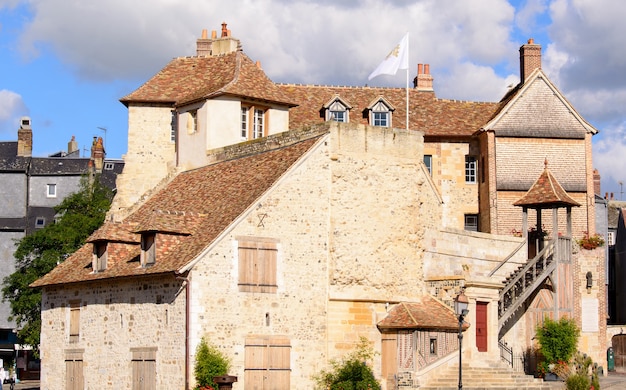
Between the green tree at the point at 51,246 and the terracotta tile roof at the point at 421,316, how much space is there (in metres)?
19.5

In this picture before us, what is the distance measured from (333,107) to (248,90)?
6288 mm

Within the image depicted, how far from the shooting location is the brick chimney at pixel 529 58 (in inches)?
2015

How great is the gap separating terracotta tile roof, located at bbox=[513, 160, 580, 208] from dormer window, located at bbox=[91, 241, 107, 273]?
649 inches

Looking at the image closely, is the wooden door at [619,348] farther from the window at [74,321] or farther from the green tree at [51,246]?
the window at [74,321]

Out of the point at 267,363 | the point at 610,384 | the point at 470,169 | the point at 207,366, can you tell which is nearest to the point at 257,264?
the point at 267,363

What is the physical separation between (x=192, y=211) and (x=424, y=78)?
18138mm

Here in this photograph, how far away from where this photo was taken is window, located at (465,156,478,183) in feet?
166

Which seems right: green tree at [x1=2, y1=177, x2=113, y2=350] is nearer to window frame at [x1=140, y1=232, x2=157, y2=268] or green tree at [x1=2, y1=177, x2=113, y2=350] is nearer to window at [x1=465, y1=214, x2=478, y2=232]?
window at [x1=465, y1=214, x2=478, y2=232]

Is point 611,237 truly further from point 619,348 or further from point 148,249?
point 148,249

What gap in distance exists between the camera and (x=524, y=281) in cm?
4234

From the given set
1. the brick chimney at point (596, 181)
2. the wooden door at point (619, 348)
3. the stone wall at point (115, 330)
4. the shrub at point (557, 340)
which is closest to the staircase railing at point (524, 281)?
the shrub at point (557, 340)

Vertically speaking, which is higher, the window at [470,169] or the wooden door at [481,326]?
the window at [470,169]

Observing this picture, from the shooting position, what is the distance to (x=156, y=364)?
35.4 metres

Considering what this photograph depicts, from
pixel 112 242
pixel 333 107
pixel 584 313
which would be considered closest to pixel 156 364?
pixel 112 242
